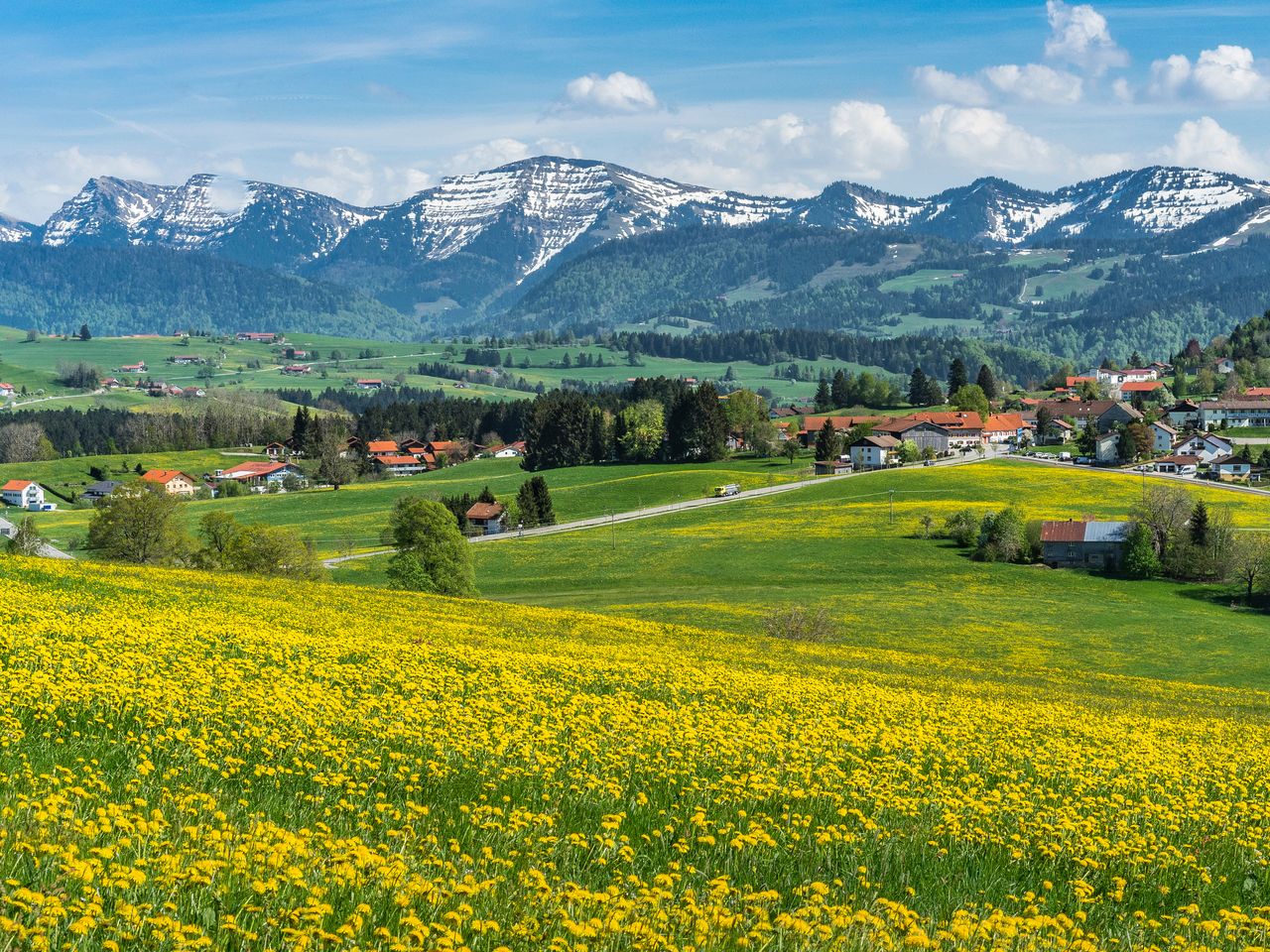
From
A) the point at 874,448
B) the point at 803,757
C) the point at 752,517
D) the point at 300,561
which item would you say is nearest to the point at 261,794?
the point at 803,757

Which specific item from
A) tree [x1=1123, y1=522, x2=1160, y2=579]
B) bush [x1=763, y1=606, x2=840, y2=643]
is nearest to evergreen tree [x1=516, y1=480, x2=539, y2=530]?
tree [x1=1123, y1=522, x2=1160, y2=579]

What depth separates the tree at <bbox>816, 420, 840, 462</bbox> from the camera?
17788 cm

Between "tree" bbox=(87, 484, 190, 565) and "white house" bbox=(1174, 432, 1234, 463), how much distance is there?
14937 centimetres

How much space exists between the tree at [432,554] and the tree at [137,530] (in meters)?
15.5

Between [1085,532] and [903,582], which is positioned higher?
[1085,532]

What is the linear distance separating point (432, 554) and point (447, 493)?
262 feet

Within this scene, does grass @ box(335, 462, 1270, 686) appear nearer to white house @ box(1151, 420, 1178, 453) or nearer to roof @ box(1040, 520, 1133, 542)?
roof @ box(1040, 520, 1133, 542)

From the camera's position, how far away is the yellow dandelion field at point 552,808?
8805mm

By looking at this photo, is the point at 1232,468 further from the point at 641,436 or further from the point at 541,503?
the point at 541,503

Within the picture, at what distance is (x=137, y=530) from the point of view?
81.9 meters

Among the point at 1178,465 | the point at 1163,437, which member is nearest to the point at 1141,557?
the point at 1178,465

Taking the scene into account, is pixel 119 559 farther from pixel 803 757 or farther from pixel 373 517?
pixel 803 757

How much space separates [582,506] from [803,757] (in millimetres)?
132271

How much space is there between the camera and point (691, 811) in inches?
563
